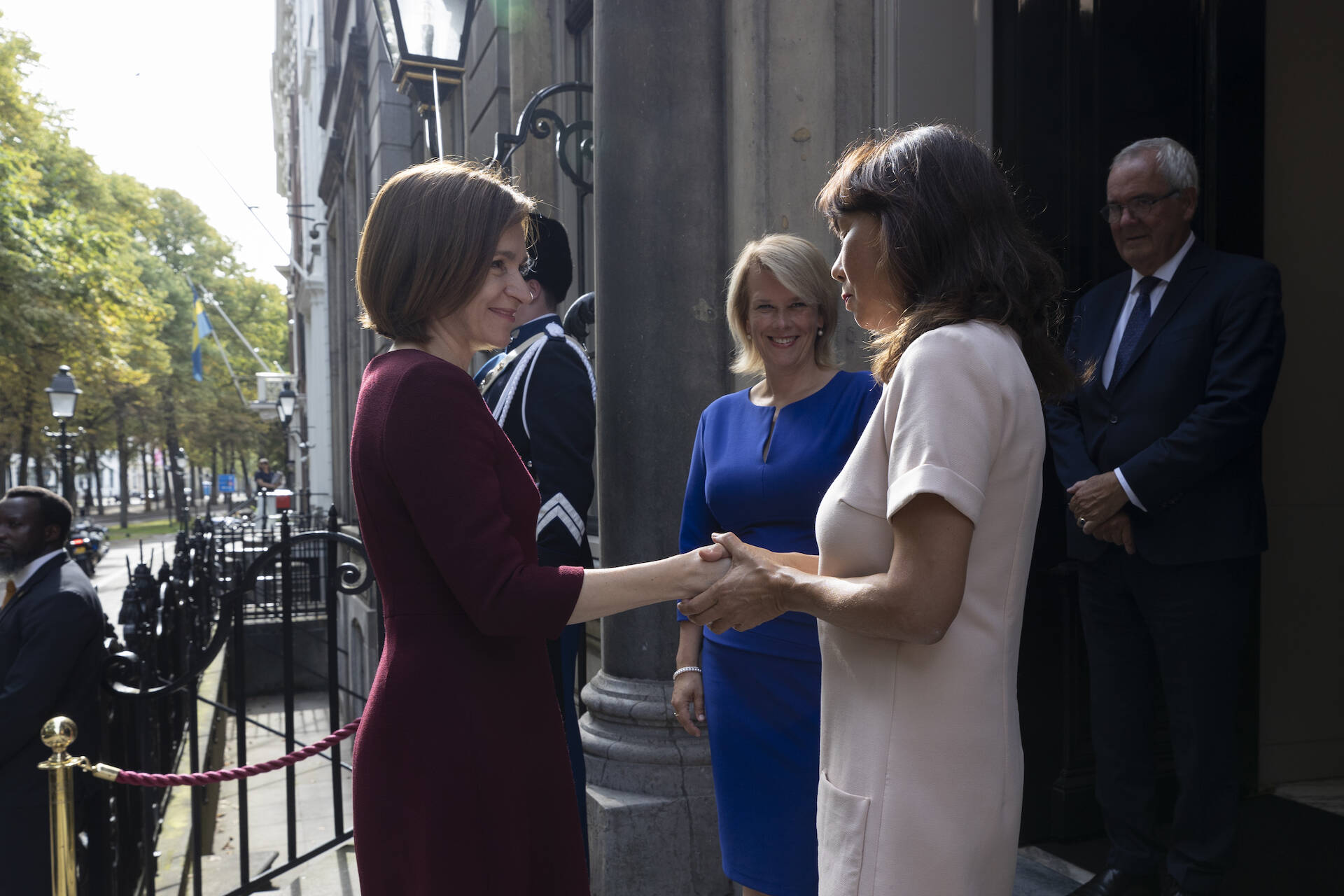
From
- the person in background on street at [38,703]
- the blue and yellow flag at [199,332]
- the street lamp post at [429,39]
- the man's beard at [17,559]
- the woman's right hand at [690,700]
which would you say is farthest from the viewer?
the blue and yellow flag at [199,332]

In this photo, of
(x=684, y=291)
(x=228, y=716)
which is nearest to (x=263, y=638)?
(x=228, y=716)

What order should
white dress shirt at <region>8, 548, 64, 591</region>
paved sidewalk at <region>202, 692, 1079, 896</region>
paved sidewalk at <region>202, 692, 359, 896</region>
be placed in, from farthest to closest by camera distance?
white dress shirt at <region>8, 548, 64, 591</region> → paved sidewalk at <region>202, 692, 359, 896</region> → paved sidewalk at <region>202, 692, 1079, 896</region>

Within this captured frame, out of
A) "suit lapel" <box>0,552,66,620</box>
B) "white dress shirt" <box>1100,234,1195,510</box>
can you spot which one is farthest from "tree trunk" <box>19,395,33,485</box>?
"white dress shirt" <box>1100,234,1195,510</box>

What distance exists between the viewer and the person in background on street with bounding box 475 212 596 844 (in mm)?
3111

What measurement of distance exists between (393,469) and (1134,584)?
7.82 feet

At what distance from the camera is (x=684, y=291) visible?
3963 mm

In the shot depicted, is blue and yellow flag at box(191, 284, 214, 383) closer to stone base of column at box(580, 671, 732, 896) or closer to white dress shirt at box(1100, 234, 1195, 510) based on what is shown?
stone base of column at box(580, 671, 732, 896)

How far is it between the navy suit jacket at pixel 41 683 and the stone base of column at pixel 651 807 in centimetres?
207

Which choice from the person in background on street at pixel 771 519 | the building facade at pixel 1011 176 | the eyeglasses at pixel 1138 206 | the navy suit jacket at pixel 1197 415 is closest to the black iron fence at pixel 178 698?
the person in background on street at pixel 771 519

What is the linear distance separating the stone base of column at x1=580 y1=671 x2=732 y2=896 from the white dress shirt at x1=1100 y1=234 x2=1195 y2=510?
1.89 m

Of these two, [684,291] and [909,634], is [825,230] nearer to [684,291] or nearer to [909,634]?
[684,291]

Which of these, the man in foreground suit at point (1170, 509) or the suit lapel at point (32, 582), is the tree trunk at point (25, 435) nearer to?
the suit lapel at point (32, 582)

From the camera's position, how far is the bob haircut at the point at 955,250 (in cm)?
171

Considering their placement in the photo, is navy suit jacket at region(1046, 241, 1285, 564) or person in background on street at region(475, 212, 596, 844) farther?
person in background on street at region(475, 212, 596, 844)
